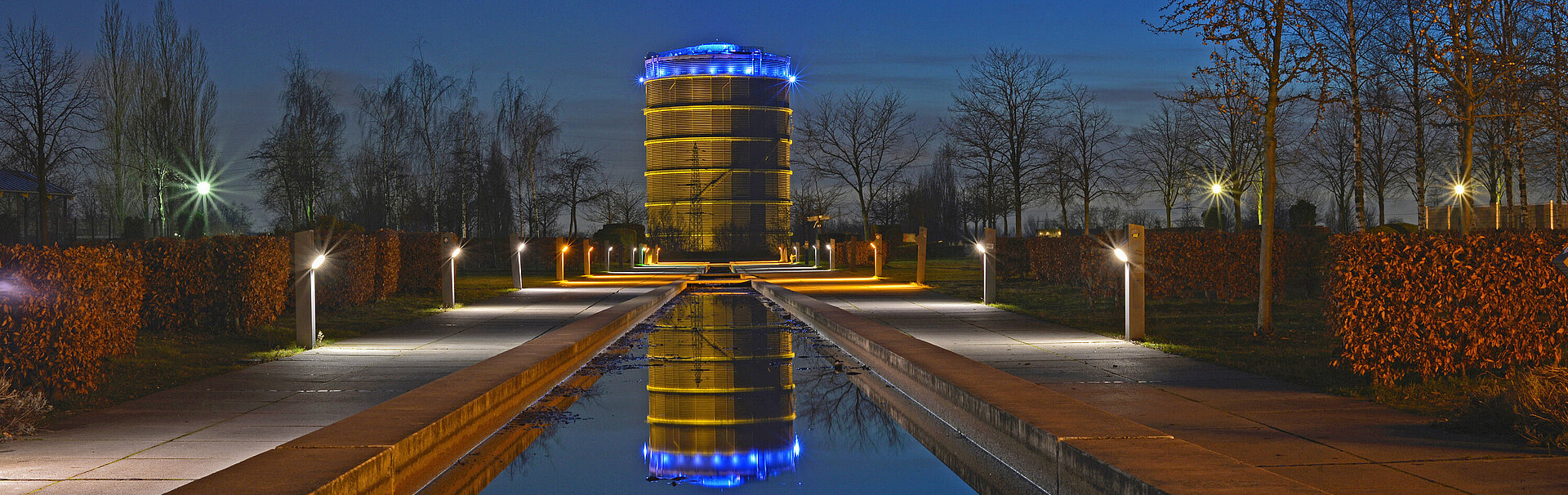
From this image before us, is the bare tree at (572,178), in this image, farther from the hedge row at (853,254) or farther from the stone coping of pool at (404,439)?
the stone coping of pool at (404,439)

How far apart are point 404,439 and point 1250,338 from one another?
10.8 m

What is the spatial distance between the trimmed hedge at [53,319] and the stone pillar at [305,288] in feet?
12.4

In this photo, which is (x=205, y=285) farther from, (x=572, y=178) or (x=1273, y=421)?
(x=572, y=178)

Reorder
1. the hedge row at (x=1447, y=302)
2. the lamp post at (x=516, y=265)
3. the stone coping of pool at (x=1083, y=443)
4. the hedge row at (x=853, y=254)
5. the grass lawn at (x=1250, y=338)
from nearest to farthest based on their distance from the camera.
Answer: the stone coping of pool at (x=1083, y=443) → the grass lawn at (x=1250, y=338) → the hedge row at (x=1447, y=302) → the lamp post at (x=516, y=265) → the hedge row at (x=853, y=254)

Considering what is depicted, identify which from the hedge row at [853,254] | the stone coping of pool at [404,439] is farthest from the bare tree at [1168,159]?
the stone coping of pool at [404,439]

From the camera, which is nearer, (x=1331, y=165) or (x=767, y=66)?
(x=1331, y=165)

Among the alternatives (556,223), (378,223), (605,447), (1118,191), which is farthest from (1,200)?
(605,447)

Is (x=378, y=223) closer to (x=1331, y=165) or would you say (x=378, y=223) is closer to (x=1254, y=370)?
(x=1331, y=165)

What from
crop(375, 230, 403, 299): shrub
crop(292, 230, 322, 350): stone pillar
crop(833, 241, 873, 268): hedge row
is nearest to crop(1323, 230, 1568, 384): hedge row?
crop(292, 230, 322, 350): stone pillar

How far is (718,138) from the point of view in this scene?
96688 mm

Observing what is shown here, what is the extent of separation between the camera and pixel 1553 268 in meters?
9.60

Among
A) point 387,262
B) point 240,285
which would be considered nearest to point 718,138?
point 387,262

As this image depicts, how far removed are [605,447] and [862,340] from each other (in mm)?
6171

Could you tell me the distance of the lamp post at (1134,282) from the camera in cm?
1441
